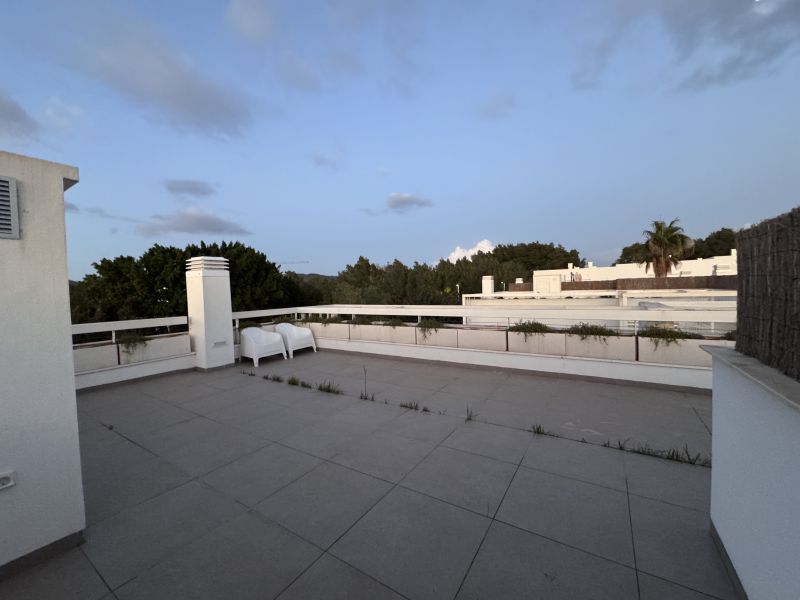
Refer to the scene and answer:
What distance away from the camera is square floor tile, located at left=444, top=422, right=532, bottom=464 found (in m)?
3.04

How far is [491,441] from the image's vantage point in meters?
3.29

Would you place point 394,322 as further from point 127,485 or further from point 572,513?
point 572,513

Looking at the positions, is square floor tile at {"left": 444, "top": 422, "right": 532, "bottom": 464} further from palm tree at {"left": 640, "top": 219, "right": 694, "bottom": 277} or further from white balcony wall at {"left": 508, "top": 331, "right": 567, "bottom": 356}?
palm tree at {"left": 640, "top": 219, "right": 694, "bottom": 277}

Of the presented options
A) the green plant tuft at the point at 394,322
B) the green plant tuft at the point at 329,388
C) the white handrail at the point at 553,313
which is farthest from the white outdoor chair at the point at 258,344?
the green plant tuft at the point at 394,322

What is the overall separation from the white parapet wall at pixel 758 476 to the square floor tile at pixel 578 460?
754 millimetres

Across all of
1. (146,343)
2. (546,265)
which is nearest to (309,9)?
(146,343)

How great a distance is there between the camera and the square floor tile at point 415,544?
5.67 feet

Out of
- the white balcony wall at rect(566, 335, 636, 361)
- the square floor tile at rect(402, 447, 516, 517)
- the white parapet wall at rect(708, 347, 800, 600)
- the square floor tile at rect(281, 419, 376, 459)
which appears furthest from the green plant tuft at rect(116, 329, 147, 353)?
the white parapet wall at rect(708, 347, 800, 600)

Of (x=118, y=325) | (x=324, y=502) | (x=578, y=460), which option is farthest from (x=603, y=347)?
(x=118, y=325)

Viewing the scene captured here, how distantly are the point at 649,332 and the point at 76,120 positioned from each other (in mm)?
11172

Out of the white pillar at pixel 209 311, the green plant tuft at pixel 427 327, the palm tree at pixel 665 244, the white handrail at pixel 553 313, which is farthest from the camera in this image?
the palm tree at pixel 665 244

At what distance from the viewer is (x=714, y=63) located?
20.7ft

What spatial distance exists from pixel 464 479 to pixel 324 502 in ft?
3.60

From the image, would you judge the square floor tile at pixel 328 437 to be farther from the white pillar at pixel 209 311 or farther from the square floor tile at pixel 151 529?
the white pillar at pixel 209 311
